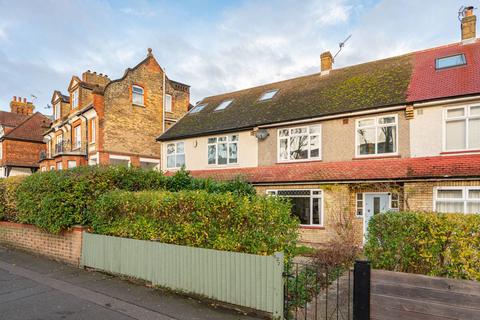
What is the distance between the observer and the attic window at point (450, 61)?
13.5 m

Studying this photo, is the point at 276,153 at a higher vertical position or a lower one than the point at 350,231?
higher

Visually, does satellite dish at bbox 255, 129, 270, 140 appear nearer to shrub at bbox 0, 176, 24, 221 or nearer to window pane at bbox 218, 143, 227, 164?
window pane at bbox 218, 143, 227, 164

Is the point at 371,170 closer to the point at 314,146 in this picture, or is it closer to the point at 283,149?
the point at 314,146

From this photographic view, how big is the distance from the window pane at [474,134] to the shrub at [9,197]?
15.4m

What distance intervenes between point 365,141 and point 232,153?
22.0ft

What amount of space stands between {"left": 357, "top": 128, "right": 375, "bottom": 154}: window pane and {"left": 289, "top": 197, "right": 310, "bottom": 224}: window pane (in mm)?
3005

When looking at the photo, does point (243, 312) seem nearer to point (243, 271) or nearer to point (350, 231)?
point (243, 271)

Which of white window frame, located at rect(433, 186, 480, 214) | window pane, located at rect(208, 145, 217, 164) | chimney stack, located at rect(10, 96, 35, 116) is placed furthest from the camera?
chimney stack, located at rect(10, 96, 35, 116)

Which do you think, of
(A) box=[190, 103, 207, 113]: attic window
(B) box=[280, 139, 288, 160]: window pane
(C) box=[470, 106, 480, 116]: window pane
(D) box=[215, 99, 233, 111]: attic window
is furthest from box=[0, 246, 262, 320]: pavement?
(A) box=[190, 103, 207, 113]: attic window

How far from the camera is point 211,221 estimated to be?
20.2 ft

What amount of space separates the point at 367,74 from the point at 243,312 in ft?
46.2

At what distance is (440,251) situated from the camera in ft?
17.4

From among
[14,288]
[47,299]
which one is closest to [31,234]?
[14,288]

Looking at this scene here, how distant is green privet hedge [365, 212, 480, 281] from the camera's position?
506cm
